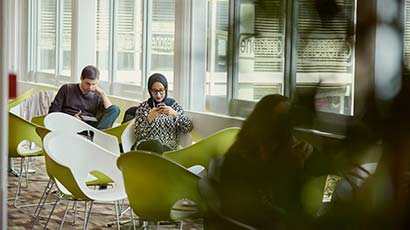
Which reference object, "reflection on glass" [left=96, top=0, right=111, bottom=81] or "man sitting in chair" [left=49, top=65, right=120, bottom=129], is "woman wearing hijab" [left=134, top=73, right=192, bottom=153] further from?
"reflection on glass" [left=96, top=0, right=111, bottom=81]

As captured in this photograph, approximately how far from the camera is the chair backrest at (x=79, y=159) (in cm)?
→ 451

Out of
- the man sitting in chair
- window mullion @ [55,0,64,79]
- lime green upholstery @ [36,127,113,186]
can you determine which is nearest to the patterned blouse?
lime green upholstery @ [36,127,113,186]

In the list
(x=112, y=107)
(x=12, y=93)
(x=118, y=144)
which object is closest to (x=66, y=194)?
(x=118, y=144)

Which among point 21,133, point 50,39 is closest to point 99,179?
point 21,133

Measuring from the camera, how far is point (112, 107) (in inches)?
269

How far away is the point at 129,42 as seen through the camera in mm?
7930

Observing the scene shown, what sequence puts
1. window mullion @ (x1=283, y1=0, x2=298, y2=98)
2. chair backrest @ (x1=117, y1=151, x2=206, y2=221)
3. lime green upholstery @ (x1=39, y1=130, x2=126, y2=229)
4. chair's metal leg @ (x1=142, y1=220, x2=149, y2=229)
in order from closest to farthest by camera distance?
window mullion @ (x1=283, y1=0, x2=298, y2=98), chair backrest @ (x1=117, y1=151, x2=206, y2=221), chair's metal leg @ (x1=142, y1=220, x2=149, y2=229), lime green upholstery @ (x1=39, y1=130, x2=126, y2=229)

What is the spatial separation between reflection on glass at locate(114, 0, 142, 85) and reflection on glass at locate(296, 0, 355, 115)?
6798mm

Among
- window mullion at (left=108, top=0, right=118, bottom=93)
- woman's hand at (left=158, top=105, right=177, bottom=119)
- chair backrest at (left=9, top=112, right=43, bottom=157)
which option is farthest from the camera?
window mullion at (left=108, top=0, right=118, bottom=93)

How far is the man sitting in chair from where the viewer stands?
22.5 feet

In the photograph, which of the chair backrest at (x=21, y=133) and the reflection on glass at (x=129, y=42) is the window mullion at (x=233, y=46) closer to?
the chair backrest at (x=21, y=133)

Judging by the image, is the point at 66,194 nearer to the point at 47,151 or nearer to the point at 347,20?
the point at 47,151

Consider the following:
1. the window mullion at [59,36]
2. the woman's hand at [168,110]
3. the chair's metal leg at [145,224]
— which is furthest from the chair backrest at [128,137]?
the window mullion at [59,36]

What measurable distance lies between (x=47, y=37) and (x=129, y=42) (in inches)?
86.8
